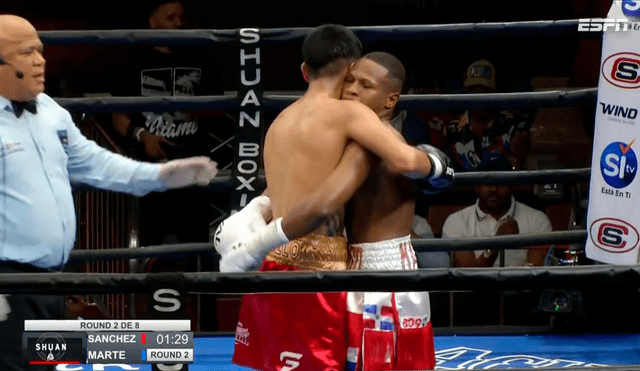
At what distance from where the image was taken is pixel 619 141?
400 cm

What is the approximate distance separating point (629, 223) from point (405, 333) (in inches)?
54.1

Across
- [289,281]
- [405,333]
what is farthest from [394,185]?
[289,281]

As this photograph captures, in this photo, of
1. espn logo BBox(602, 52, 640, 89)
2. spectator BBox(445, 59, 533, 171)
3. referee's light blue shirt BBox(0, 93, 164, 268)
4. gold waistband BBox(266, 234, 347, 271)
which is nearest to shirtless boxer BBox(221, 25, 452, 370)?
gold waistband BBox(266, 234, 347, 271)

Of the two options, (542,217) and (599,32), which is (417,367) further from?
(542,217)

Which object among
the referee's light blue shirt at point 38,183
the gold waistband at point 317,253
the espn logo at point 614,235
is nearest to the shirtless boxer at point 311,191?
the gold waistband at point 317,253

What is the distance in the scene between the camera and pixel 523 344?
444 centimetres

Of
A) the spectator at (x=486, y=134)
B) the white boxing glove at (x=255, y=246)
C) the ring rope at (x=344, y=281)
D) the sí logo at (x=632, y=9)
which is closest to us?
the ring rope at (x=344, y=281)

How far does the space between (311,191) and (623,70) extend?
1.56m

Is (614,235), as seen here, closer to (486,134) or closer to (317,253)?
(317,253)

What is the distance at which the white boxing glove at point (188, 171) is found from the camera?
9.76ft

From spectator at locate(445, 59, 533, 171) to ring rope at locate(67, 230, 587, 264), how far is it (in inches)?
46.4

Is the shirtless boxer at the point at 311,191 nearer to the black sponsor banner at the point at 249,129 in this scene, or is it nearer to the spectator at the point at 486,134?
the black sponsor banner at the point at 249,129

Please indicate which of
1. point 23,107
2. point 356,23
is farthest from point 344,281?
point 356,23

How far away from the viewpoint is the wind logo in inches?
156
